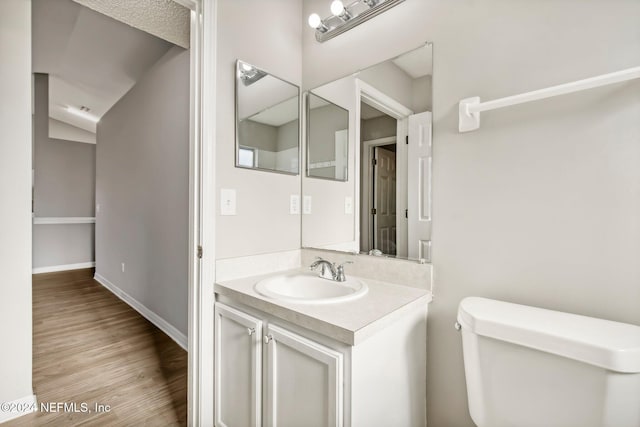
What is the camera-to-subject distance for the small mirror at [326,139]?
162 centimetres

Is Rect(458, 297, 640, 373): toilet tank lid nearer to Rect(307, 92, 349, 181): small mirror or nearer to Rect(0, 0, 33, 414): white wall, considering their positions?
Rect(307, 92, 349, 181): small mirror

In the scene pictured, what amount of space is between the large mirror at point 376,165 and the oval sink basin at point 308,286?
0.80 ft

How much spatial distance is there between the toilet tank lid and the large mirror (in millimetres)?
365

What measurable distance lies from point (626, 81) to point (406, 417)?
1329mm

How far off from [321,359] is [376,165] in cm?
94

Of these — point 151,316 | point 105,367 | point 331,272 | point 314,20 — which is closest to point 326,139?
point 314,20

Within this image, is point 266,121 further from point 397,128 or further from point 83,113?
point 83,113

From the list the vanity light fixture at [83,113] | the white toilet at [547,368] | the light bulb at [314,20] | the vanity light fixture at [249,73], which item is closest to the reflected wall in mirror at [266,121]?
the vanity light fixture at [249,73]

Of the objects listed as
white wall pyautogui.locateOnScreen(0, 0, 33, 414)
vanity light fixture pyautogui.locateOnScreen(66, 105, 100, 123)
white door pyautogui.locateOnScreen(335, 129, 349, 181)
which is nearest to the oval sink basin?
white door pyautogui.locateOnScreen(335, 129, 349, 181)

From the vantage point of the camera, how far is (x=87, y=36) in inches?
97.4

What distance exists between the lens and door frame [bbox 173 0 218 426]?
4.34 ft

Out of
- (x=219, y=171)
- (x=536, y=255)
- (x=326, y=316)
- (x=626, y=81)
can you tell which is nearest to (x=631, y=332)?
(x=536, y=255)

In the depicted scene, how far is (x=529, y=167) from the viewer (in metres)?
1.02

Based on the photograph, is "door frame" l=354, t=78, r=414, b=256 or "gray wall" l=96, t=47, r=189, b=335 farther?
"gray wall" l=96, t=47, r=189, b=335
